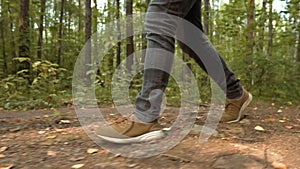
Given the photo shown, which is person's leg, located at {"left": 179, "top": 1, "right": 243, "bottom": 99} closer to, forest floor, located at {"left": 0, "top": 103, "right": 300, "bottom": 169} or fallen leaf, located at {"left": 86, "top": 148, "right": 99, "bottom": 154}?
forest floor, located at {"left": 0, "top": 103, "right": 300, "bottom": 169}

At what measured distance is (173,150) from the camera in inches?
62.3

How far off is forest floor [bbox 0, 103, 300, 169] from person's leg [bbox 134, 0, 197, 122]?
0.28 m

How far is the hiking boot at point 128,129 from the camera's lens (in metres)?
1.65

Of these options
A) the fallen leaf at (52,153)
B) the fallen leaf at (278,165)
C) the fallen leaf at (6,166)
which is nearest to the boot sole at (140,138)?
the fallen leaf at (52,153)

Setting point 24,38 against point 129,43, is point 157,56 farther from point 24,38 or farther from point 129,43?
point 129,43

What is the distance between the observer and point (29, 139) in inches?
71.6

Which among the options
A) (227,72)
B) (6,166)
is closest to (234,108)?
(227,72)

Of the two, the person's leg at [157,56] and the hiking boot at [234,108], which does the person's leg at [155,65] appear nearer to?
the person's leg at [157,56]

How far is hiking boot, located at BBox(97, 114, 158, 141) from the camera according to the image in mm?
1646

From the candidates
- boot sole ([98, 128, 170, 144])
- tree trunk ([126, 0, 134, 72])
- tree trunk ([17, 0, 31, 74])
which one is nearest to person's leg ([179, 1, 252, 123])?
boot sole ([98, 128, 170, 144])

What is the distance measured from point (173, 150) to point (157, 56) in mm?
549

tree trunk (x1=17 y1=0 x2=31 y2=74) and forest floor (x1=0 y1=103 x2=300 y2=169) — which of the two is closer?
forest floor (x1=0 y1=103 x2=300 y2=169)

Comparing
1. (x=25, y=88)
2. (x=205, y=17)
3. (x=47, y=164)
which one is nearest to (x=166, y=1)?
(x=47, y=164)

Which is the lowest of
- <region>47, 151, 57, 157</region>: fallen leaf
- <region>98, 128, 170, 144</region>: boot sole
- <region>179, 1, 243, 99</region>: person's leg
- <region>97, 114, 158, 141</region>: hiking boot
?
<region>47, 151, 57, 157</region>: fallen leaf
